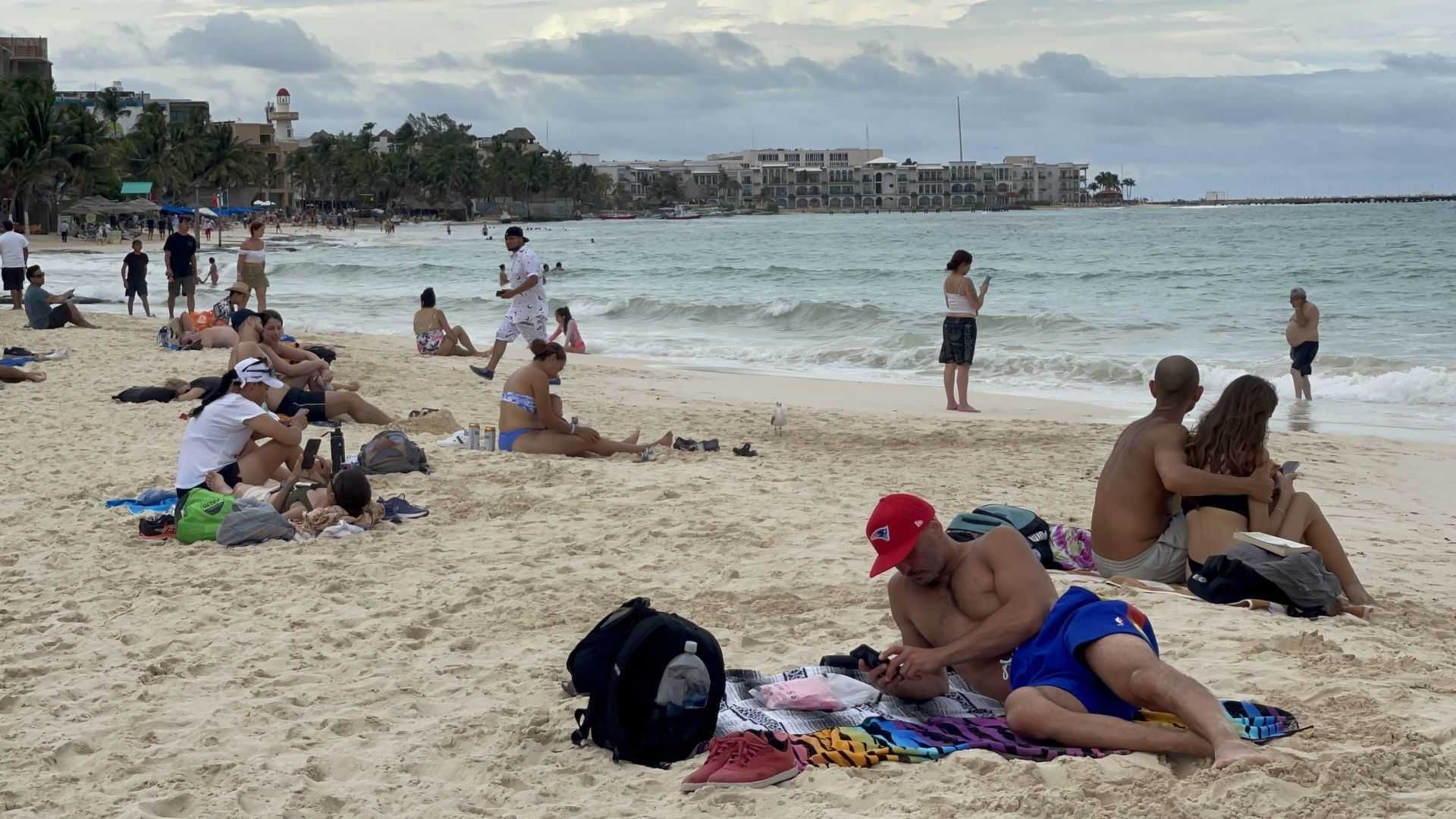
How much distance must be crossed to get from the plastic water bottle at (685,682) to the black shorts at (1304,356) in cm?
974

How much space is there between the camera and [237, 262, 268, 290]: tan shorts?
15352mm

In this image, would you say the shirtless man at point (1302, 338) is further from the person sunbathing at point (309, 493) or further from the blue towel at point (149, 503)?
the blue towel at point (149, 503)

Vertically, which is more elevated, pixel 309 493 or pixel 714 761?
pixel 309 493

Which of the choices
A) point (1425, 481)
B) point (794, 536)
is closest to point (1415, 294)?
point (1425, 481)

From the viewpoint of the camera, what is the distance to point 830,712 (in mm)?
3816

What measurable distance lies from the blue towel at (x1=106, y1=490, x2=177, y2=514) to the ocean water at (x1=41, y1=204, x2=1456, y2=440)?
27.8 ft

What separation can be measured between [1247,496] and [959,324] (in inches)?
243

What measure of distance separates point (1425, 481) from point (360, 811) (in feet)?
23.9

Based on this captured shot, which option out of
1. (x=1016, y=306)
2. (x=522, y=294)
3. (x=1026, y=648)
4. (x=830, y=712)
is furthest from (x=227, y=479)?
(x=1016, y=306)

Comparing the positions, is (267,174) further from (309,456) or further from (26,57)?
(309,456)

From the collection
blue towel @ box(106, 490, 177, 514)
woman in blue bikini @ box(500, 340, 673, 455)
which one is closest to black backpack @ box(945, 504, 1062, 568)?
woman in blue bikini @ box(500, 340, 673, 455)

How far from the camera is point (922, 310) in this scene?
2302cm

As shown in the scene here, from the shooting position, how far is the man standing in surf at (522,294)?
11320mm

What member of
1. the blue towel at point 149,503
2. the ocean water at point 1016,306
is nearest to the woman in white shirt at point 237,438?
the blue towel at point 149,503
